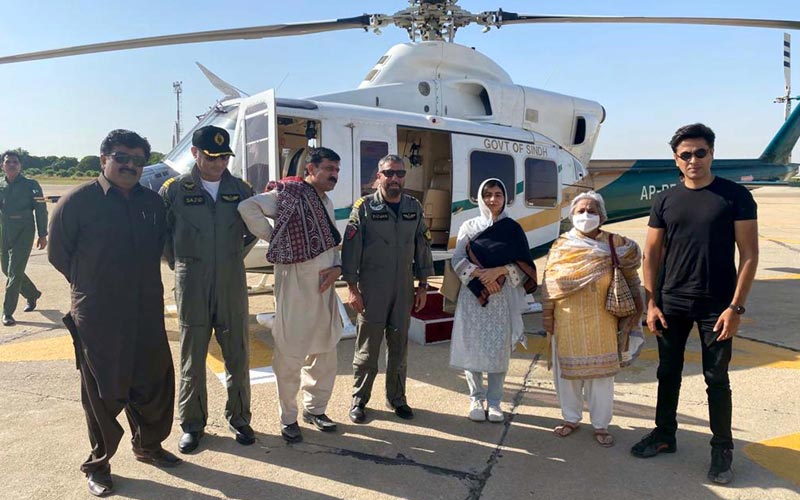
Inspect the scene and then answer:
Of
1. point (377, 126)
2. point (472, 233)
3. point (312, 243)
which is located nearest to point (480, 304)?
point (472, 233)

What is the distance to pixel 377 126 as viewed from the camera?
19.2 feet

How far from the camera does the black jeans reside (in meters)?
3.06

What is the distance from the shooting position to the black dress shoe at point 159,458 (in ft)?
10.3

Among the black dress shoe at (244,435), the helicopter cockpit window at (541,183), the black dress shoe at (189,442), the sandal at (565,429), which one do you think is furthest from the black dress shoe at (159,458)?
the helicopter cockpit window at (541,183)

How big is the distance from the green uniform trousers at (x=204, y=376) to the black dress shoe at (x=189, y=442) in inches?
1.2

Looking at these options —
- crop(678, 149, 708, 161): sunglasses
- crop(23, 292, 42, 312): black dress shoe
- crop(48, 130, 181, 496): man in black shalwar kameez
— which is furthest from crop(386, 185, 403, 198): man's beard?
crop(23, 292, 42, 312): black dress shoe

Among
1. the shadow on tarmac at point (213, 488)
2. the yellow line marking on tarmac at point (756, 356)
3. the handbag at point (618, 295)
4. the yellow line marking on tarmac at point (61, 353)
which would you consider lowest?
the shadow on tarmac at point (213, 488)

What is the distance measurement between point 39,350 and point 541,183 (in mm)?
5971

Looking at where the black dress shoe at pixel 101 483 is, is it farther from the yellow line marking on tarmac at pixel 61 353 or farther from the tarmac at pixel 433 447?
the yellow line marking on tarmac at pixel 61 353

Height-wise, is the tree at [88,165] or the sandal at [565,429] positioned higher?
the tree at [88,165]

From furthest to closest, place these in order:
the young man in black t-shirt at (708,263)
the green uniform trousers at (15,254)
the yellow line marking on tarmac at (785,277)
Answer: the yellow line marking on tarmac at (785,277), the green uniform trousers at (15,254), the young man in black t-shirt at (708,263)

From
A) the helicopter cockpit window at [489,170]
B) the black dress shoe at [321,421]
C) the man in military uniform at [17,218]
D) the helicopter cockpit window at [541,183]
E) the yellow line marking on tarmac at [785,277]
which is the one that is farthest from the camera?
the yellow line marking on tarmac at [785,277]

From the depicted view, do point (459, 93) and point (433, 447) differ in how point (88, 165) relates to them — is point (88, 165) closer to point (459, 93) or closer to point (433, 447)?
point (459, 93)

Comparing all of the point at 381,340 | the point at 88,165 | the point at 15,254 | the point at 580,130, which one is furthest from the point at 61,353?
the point at 88,165
